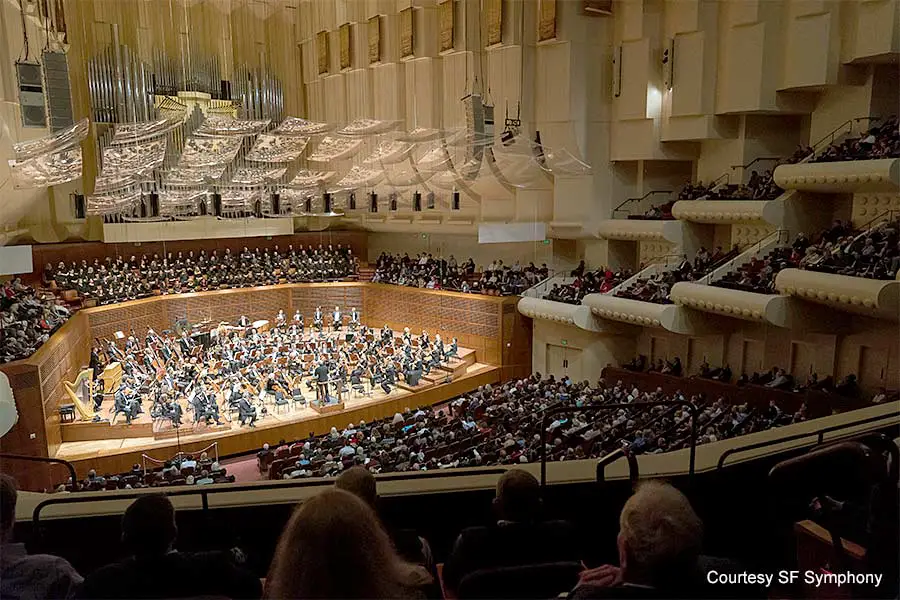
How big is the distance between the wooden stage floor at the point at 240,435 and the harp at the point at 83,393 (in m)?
0.58

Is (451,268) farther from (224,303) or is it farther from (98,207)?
(98,207)

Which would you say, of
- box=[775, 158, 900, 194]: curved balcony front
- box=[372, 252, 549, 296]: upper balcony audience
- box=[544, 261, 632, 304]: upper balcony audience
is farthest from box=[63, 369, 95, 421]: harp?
box=[775, 158, 900, 194]: curved balcony front

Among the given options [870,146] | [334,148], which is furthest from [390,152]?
[870,146]

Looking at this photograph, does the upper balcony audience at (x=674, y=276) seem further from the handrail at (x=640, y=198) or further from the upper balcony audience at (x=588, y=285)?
the handrail at (x=640, y=198)

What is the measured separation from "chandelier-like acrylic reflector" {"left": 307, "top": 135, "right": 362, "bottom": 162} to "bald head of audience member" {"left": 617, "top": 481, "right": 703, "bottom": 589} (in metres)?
13.7

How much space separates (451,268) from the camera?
737 inches

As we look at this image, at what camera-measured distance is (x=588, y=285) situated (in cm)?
1483

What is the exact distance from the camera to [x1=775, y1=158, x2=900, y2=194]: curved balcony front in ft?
28.7

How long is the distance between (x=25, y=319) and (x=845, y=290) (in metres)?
14.1

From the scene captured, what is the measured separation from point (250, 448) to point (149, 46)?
13.2 m

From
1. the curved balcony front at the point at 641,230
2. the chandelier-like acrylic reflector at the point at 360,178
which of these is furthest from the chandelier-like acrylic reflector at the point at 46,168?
the curved balcony front at the point at 641,230

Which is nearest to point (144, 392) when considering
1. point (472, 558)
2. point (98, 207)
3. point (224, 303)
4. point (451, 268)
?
point (98, 207)

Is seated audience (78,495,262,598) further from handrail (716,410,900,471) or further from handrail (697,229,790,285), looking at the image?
handrail (697,229,790,285)

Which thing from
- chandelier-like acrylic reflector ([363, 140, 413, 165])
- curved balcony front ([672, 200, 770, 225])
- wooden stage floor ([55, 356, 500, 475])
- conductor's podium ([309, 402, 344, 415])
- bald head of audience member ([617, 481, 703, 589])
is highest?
chandelier-like acrylic reflector ([363, 140, 413, 165])
